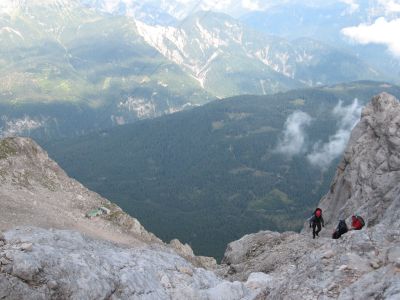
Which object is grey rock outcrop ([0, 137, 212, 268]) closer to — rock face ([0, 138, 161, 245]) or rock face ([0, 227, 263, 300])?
rock face ([0, 138, 161, 245])

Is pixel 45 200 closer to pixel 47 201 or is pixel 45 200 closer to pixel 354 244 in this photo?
pixel 47 201

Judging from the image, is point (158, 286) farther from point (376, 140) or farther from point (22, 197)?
point (376, 140)

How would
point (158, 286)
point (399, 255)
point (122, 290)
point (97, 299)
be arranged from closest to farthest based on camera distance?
point (399, 255), point (97, 299), point (122, 290), point (158, 286)

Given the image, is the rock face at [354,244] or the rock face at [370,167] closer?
the rock face at [354,244]

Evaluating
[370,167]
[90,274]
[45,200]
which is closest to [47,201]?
[45,200]

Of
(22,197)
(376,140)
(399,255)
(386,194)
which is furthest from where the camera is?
(376,140)

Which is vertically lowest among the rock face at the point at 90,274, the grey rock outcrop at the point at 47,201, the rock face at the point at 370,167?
the rock face at the point at 90,274

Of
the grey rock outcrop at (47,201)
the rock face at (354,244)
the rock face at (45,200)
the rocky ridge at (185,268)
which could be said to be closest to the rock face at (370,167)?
the rock face at (354,244)

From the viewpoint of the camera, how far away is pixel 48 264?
107 feet

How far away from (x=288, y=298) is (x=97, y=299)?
42.2ft

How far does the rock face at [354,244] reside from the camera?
27781mm

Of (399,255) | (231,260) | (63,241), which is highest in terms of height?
(231,260)

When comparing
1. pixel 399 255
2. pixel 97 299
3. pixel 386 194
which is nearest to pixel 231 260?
pixel 386 194

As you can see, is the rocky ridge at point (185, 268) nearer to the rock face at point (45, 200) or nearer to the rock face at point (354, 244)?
the rock face at point (354, 244)
